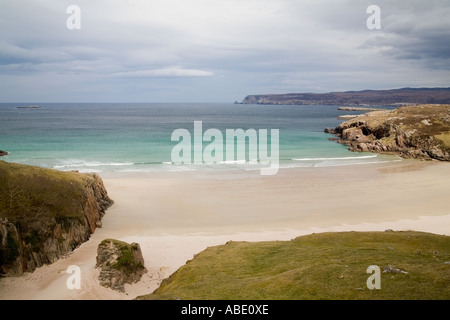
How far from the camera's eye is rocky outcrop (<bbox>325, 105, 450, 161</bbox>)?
7312cm

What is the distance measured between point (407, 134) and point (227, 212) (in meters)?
Answer: 62.6

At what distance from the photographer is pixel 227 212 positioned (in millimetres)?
35500

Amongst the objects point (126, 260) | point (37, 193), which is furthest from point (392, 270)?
point (37, 193)

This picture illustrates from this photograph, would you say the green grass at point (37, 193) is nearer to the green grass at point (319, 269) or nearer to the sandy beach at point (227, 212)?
the sandy beach at point (227, 212)

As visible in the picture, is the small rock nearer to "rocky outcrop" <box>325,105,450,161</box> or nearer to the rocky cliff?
the rocky cliff

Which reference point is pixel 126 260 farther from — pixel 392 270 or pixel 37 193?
pixel 392 270

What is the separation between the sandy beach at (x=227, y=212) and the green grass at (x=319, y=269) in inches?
156

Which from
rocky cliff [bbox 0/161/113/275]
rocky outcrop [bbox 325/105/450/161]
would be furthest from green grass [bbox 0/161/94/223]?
rocky outcrop [bbox 325/105/450/161]

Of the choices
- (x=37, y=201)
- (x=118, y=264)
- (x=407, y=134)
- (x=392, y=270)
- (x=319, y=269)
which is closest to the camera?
(x=392, y=270)

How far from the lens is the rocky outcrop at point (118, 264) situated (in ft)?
65.7

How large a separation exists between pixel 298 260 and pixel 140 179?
34015 millimetres

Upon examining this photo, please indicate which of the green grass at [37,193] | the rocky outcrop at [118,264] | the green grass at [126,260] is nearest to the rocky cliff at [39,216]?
the green grass at [37,193]

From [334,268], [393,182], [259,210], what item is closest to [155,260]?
[334,268]
